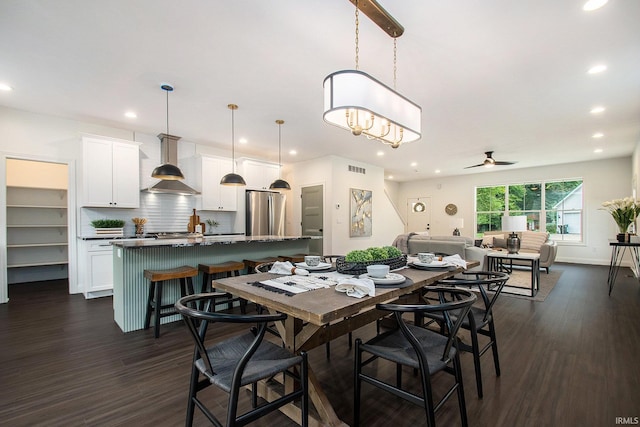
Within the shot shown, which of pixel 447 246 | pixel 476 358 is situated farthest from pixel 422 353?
pixel 447 246

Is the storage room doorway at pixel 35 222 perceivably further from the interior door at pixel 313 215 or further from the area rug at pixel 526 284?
the area rug at pixel 526 284

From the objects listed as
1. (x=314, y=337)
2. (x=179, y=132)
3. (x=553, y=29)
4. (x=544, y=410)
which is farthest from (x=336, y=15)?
(x=179, y=132)

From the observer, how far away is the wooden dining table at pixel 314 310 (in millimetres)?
1278

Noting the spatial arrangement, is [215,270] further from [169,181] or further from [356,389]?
[169,181]

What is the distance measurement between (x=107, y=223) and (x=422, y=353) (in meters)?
5.19

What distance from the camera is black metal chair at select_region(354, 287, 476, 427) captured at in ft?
4.32

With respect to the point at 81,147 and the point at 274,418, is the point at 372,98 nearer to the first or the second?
the point at 274,418

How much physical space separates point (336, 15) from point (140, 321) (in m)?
3.53

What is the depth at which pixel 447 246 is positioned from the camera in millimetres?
5117

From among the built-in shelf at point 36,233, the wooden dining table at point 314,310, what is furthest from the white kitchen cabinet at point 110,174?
the wooden dining table at point 314,310

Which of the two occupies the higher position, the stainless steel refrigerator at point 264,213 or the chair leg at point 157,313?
the stainless steel refrigerator at point 264,213

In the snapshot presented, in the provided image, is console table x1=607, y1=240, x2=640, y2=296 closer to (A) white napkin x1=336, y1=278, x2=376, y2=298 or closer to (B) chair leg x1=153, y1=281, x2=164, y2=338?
(A) white napkin x1=336, y1=278, x2=376, y2=298

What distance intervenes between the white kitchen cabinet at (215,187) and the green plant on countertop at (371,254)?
14.9ft

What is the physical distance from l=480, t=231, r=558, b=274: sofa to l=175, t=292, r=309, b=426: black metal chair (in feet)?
20.5
